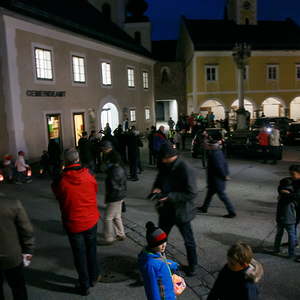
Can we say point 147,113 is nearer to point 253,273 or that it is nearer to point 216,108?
point 216,108

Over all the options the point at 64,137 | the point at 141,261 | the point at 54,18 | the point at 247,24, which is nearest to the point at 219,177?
the point at 141,261

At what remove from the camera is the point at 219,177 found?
845 centimetres

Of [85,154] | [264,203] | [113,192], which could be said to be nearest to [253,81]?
[85,154]

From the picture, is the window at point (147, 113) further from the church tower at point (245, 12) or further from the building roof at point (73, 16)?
the church tower at point (245, 12)

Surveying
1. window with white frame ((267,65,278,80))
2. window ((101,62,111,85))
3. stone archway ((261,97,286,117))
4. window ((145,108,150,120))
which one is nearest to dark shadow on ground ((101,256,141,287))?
window ((101,62,111,85))

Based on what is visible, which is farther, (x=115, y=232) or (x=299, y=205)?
(x=115, y=232)

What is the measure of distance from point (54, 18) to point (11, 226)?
16.8 metres

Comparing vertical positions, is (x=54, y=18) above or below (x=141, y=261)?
above

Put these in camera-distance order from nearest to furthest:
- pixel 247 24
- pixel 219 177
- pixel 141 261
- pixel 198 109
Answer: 1. pixel 141 261
2. pixel 219 177
3. pixel 198 109
4. pixel 247 24

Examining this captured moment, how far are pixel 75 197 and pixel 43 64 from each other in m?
14.0

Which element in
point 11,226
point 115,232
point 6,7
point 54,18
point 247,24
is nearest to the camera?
point 11,226

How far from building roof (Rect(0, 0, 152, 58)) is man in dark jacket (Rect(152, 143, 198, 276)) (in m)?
12.4

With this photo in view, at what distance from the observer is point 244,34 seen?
36.8 meters

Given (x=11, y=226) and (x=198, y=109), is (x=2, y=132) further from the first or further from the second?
(x=198, y=109)
